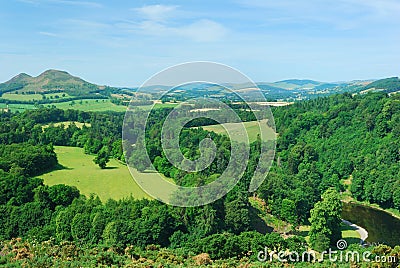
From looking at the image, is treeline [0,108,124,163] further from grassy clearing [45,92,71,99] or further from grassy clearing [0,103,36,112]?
grassy clearing [45,92,71,99]

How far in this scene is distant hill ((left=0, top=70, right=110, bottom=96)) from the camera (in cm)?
14462

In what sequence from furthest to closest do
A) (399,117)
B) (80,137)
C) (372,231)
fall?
1. (80,137)
2. (399,117)
3. (372,231)

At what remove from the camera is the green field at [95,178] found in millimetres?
30680

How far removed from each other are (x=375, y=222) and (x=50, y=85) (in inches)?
6005

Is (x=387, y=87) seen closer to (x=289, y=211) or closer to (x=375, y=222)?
(x=375, y=222)

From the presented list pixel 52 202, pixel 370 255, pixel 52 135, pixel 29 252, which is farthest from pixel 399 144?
pixel 52 135

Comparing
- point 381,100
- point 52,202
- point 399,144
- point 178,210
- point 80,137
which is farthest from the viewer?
point 80,137

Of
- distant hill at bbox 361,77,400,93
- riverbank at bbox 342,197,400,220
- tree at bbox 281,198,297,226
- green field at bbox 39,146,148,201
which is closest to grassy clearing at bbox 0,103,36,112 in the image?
green field at bbox 39,146,148,201

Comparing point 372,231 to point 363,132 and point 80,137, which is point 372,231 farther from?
point 80,137

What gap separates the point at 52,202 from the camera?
25.6m

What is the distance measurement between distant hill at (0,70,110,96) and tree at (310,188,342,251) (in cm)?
12587

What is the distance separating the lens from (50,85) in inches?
6289

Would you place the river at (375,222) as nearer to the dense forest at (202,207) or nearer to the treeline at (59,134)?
the dense forest at (202,207)

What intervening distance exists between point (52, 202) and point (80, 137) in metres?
29.3
